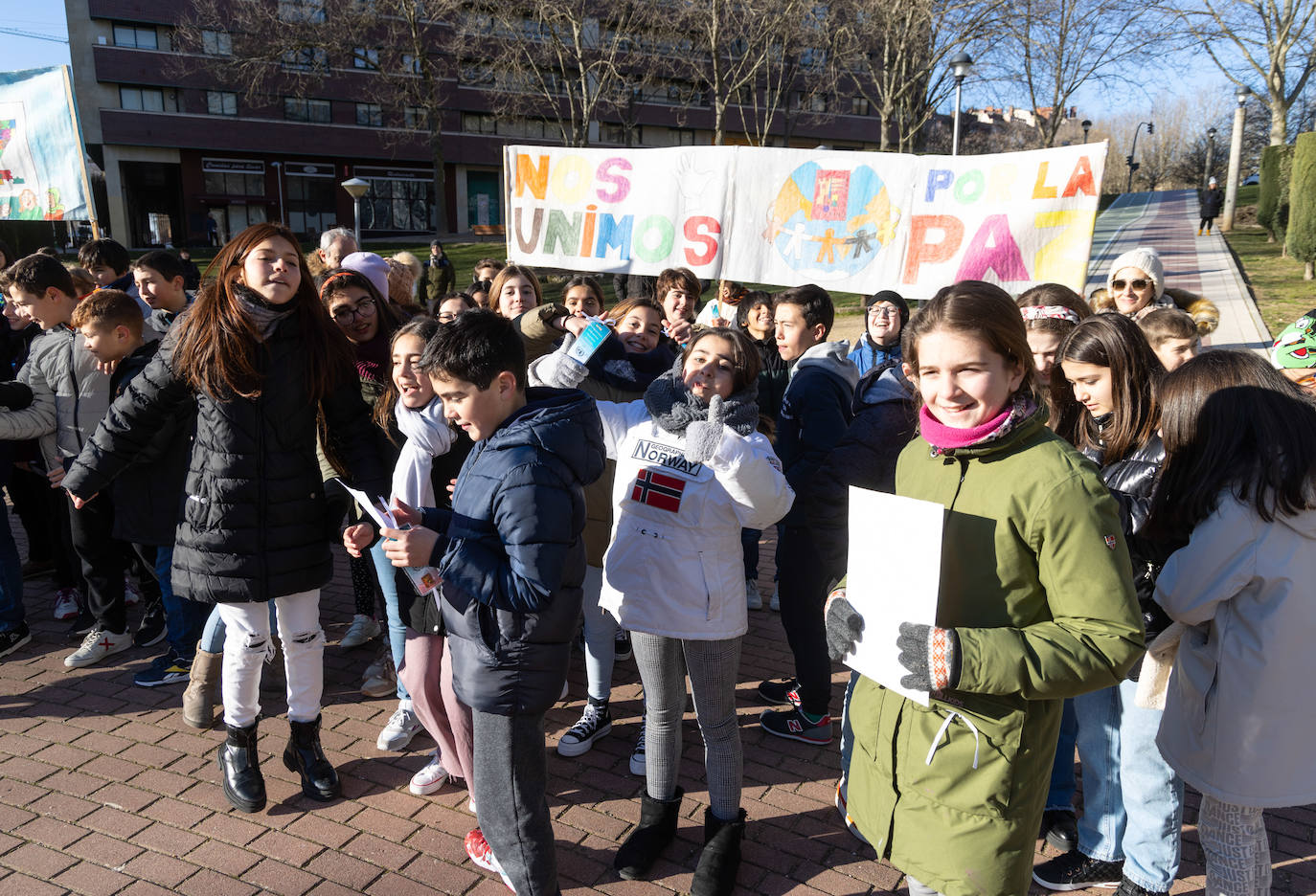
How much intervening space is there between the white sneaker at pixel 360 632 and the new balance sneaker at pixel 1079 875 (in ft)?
11.3

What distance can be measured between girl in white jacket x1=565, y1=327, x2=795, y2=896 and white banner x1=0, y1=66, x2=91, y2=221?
252 inches

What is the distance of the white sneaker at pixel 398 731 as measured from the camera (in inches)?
148

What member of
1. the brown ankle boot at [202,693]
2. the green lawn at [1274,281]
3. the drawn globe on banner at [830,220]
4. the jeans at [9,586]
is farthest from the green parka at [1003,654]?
the green lawn at [1274,281]

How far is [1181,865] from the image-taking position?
121 inches

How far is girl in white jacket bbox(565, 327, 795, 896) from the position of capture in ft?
9.25

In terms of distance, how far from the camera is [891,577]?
6.25 feet

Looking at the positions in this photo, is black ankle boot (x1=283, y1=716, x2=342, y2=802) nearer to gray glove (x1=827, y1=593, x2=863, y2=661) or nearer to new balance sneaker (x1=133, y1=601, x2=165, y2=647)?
new balance sneaker (x1=133, y1=601, x2=165, y2=647)

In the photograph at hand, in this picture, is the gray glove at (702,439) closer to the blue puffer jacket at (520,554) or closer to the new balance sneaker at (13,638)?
the blue puffer jacket at (520,554)

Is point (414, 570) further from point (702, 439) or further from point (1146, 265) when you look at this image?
point (1146, 265)

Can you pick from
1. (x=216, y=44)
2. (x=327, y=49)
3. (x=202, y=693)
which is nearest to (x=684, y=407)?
(x=202, y=693)

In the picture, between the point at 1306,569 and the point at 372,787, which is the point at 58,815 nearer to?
the point at 372,787

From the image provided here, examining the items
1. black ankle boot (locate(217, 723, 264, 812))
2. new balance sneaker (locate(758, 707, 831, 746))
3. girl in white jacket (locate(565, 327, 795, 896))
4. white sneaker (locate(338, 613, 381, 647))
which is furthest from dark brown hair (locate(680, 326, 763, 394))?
white sneaker (locate(338, 613, 381, 647))

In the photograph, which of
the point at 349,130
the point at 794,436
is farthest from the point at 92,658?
the point at 349,130

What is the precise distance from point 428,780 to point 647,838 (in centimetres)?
99
